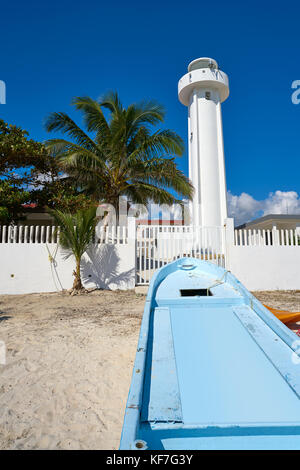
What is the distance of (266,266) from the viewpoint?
8875mm

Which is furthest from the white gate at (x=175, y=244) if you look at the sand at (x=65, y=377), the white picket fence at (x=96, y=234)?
the sand at (x=65, y=377)

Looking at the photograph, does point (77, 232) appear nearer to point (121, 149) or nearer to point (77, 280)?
point (77, 280)

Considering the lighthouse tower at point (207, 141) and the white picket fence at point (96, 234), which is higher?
the lighthouse tower at point (207, 141)

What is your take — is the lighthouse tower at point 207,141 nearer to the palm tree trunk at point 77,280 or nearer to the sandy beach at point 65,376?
the palm tree trunk at point 77,280

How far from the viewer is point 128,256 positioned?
8.57 meters

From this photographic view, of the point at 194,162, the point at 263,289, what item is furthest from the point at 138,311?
the point at 194,162

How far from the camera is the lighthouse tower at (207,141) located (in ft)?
49.7

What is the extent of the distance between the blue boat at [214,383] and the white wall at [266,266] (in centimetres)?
576

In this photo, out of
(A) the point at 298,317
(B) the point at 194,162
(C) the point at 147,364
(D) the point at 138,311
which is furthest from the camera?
(B) the point at 194,162

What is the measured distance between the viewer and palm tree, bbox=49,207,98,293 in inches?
302

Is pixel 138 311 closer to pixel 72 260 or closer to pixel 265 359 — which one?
pixel 72 260

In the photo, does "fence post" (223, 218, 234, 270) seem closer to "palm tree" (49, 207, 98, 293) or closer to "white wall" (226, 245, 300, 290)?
"white wall" (226, 245, 300, 290)

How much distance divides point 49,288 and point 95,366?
215 inches
